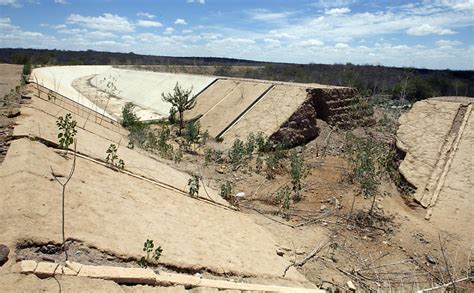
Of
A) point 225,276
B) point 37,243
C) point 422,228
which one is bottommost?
point 422,228

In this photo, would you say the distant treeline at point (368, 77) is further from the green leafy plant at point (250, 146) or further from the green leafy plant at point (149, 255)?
the green leafy plant at point (149, 255)

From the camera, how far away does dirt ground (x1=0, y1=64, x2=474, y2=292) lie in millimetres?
3912

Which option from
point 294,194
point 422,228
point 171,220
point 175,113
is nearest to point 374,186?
point 422,228

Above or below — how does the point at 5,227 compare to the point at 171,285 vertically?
above

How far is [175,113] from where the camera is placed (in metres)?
16.8

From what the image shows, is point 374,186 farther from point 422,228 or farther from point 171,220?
point 171,220

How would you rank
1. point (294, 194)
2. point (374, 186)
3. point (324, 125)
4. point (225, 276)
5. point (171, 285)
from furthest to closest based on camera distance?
point (324, 125), point (294, 194), point (374, 186), point (225, 276), point (171, 285)

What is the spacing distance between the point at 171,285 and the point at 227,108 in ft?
41.8

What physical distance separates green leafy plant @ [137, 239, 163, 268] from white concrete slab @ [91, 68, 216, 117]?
1487 cm

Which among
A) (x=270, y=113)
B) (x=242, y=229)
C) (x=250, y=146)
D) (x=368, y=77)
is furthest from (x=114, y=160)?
(x=368, y=77)

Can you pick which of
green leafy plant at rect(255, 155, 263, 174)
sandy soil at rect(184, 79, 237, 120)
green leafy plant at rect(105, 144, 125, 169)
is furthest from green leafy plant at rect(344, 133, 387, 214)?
sandy soil at rect(184, 79, 237, 120)

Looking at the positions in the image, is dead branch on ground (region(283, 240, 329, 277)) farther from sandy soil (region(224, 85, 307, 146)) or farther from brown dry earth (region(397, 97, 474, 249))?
sandy soil (region(224, 85, 307, 146))

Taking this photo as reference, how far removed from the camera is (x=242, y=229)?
647cm

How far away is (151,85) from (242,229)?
1958cm
